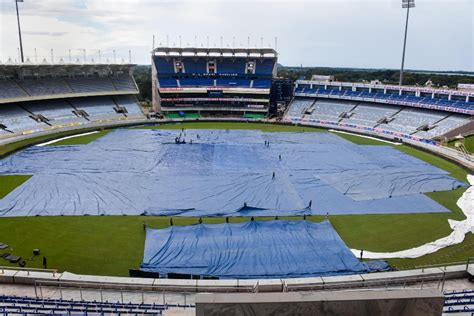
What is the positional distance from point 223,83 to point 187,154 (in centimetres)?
3509

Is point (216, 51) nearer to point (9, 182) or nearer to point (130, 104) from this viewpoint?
point (130, 104)

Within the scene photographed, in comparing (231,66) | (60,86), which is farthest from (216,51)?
(60,86)

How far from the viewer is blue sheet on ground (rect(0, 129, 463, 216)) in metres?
27.8

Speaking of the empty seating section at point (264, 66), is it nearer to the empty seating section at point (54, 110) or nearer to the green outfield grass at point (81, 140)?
the green outfield grass at point (81, 140)

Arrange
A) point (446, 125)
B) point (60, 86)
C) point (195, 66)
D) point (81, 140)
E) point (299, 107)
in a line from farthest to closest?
1. point (195, 66)
2. point (299, 107)
3. point (60, 86)
4. point (446, 125)
5. point (81, 140)

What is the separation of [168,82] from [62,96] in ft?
66.7

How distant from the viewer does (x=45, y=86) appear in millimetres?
61125

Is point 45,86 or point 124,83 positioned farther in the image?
point 124,83

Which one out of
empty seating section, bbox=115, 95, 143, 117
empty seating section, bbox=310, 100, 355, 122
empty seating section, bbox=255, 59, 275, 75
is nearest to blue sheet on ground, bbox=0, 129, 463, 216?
empty seating section, bbox=115, 95, 143, 117

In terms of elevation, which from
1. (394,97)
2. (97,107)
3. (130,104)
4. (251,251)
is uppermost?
(394,97)

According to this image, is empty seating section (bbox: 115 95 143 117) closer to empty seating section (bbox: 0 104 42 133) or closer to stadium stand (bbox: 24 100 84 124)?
stadium stand (bbox: 24 100 84 124)

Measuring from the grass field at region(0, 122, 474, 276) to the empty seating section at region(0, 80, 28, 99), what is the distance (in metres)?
37.0

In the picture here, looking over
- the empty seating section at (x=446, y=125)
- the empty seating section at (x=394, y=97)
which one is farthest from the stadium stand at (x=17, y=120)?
the empty seating section at (x=446, y=125)

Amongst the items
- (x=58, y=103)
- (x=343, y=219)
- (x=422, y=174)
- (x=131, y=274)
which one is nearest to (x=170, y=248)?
(x=131, y=274)
